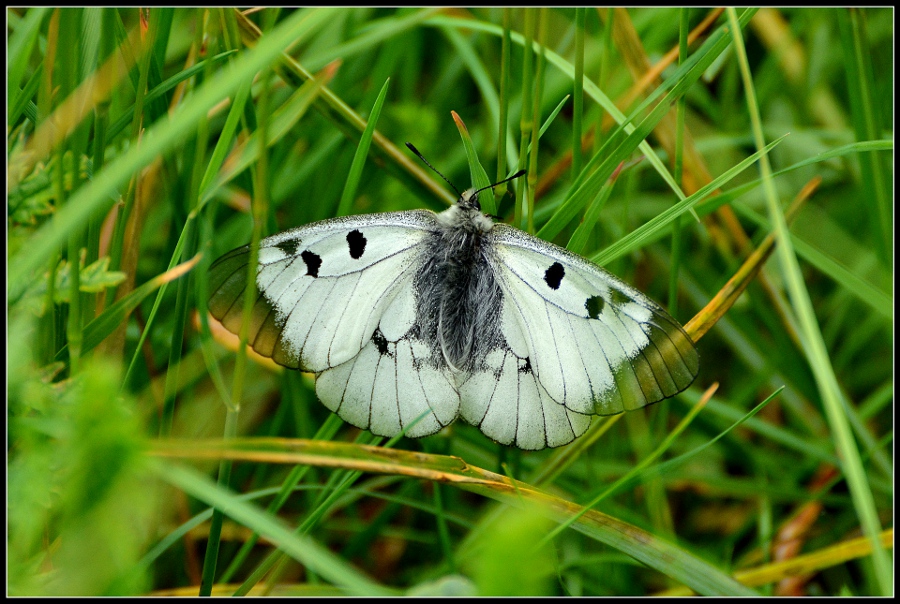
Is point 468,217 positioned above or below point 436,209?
below

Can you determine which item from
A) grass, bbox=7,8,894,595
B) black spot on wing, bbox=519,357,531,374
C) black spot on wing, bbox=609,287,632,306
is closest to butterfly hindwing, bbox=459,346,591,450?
black spot on wing, bbox=519,357,531,374

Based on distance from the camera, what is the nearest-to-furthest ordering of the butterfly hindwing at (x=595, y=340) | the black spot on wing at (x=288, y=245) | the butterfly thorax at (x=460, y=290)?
the butterfly hindwing at (x=595, y=340) < the black spot on wing at (x=288, y=245) < the butterfly thorax at (x=460, y=290)

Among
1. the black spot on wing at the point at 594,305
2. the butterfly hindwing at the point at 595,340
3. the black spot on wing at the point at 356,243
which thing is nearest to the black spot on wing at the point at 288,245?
the black spot on wing at the point at 356,243

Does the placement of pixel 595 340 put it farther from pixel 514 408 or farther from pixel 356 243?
pixel 356 243

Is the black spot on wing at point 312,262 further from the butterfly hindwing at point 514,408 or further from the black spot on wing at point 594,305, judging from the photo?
the black spot on wing at point 594,305

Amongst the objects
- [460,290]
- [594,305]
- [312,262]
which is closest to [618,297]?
[594,305]

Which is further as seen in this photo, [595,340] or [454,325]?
[454,325]
